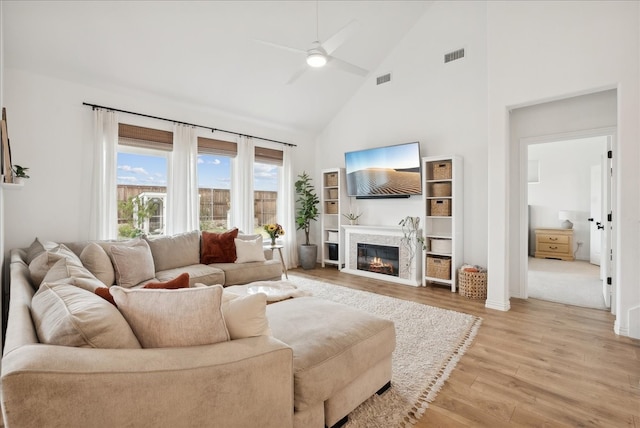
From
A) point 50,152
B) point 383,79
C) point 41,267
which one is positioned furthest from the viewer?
point 383,79

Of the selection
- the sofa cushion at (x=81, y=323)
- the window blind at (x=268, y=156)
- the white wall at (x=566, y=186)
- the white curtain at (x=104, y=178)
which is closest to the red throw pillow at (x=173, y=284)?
the sofa cushion at (x=81, y=323)

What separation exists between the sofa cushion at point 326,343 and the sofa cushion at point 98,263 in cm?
189

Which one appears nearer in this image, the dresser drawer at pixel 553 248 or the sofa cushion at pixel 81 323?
the sofa cushion at pixel 81 323

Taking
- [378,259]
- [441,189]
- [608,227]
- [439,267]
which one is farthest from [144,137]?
[608,227]

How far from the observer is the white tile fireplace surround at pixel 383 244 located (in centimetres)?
493

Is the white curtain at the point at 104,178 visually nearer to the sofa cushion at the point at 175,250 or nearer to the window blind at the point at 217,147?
the sofa cushion at the point at 175,250

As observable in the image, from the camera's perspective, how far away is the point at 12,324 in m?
1.21

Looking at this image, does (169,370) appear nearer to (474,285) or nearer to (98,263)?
(98,263)

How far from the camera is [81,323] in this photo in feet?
3.63

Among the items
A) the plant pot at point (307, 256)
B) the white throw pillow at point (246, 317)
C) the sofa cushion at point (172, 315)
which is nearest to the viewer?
the sofa cushion at point (172, 315)

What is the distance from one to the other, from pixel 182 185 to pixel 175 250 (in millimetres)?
1124

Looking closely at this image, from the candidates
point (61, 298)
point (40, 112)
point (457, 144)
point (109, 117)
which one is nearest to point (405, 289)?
point (457, 144)

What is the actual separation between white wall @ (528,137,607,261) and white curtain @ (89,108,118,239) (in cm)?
815

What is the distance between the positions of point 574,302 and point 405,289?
209 centimetres
